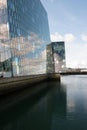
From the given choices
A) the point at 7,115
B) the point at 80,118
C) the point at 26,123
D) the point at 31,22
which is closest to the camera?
the point at 26,123

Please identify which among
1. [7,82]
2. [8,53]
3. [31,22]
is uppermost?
[31,22]

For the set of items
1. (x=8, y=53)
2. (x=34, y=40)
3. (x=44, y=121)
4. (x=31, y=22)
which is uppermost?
(x=31, y=22)

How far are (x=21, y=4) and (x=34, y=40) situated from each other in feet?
73.1

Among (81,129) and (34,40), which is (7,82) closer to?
(81,129)

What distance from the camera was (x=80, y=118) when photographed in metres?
20.1

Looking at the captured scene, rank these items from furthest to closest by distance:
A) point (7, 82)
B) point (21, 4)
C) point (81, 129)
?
point (21, 4) < point (7, 82) < point (81, 129)

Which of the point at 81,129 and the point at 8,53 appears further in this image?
the point at 8,53

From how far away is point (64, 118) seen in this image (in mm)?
20281

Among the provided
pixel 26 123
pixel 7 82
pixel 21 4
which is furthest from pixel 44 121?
pixel 21 4

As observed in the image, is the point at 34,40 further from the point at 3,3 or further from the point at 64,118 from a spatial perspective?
the point at 64,118

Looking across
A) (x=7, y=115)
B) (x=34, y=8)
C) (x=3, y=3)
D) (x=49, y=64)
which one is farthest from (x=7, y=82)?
(x=49, y=64)

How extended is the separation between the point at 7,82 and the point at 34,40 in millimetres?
54317

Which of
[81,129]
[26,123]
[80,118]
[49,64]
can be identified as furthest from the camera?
[49,64]

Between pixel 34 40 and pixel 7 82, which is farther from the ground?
pixel 34 40
